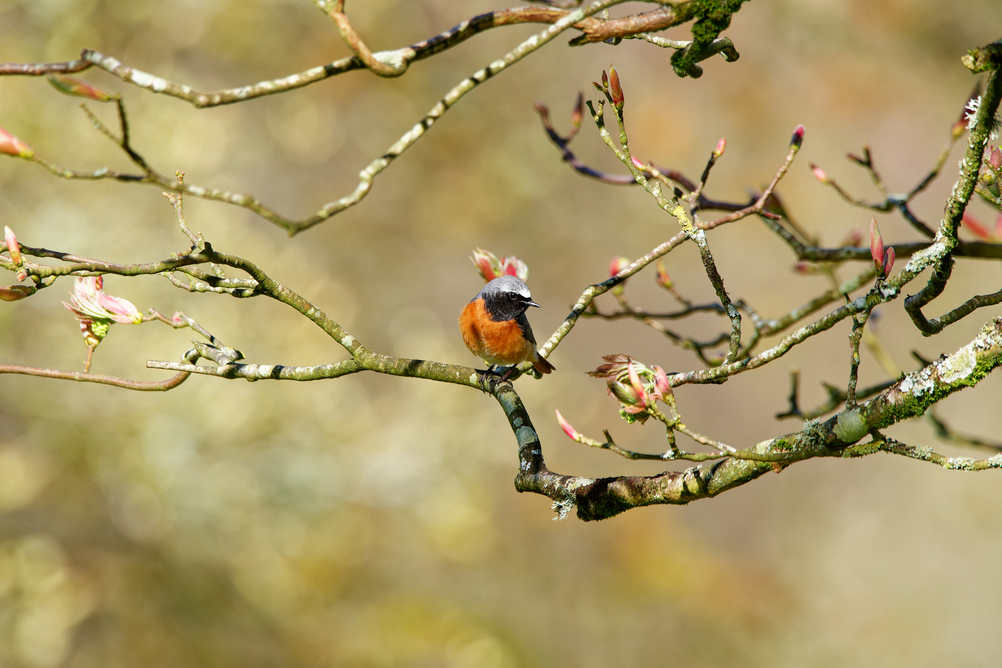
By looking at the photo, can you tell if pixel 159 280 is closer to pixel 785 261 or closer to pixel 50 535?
pixel 50 535

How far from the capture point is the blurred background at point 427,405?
22.4 feet

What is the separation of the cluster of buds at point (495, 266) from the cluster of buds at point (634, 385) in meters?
0.96

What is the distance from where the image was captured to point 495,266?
3137mm

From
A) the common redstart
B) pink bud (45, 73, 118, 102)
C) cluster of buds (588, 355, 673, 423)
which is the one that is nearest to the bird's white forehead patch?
the common redstart

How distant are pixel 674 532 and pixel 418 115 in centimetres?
652

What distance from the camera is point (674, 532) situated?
26.1ft

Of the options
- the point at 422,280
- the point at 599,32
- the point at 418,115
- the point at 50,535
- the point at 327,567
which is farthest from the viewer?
the point at 418,115

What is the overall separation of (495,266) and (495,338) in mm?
987

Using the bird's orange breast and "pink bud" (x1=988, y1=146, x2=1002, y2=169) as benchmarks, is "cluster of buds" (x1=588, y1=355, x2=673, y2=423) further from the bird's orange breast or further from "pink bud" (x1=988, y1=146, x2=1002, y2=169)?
the bird's orange breast

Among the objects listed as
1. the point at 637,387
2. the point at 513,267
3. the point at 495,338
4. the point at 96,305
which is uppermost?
the point at 495,338

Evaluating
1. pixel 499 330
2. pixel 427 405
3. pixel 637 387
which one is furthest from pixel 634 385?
pixel 427 405

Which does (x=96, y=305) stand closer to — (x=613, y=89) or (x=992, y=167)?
(x=613, y=89)

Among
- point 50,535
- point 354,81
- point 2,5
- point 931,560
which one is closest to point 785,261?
point 931,560

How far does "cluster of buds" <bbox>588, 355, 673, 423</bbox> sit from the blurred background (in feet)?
17.9
